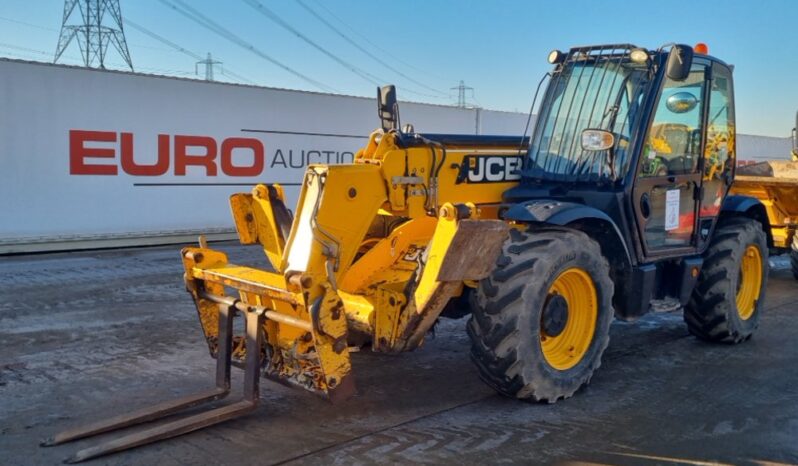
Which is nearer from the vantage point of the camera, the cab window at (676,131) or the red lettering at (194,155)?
the cab window at (676,131)

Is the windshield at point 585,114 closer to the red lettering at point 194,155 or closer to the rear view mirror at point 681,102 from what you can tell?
the rear view mirror at point 681,102

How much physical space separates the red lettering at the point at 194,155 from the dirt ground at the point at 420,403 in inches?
223

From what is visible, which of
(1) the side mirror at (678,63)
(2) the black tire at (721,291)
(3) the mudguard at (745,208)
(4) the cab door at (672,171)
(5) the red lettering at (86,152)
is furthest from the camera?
(5) the red lettering at (86,152)

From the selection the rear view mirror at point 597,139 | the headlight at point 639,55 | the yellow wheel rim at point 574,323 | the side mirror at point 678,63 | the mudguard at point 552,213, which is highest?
the headlight at point 639,55

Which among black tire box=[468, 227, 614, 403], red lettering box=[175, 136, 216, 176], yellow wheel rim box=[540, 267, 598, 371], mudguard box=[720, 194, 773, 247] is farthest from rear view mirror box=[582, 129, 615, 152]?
red lettering box=[175, 136, 216, 176]

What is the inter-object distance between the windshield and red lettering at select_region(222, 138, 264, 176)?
8419 mm


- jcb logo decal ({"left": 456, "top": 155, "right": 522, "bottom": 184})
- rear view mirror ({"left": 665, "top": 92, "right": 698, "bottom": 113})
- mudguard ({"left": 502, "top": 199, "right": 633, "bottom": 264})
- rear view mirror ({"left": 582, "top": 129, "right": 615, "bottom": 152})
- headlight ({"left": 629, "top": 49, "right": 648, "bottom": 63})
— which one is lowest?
mudguard ({"left": 502, "top": 199, "right": 633, "bottom": 264})

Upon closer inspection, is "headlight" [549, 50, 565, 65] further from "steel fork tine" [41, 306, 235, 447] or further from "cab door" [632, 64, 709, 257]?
"steel fork tine" [41, 306, 235, 447]

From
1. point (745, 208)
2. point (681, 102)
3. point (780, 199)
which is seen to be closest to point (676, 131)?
point (681, 102)

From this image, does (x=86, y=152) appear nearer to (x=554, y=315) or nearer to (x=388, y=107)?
(x=388, y=107)

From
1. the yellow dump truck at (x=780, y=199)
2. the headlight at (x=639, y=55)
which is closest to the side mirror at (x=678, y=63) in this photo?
the headlight at (x=639, y=55)

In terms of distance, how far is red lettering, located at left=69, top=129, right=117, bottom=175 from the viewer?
11750mm

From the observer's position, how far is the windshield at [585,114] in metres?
5.62

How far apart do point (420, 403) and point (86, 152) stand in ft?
29.1
